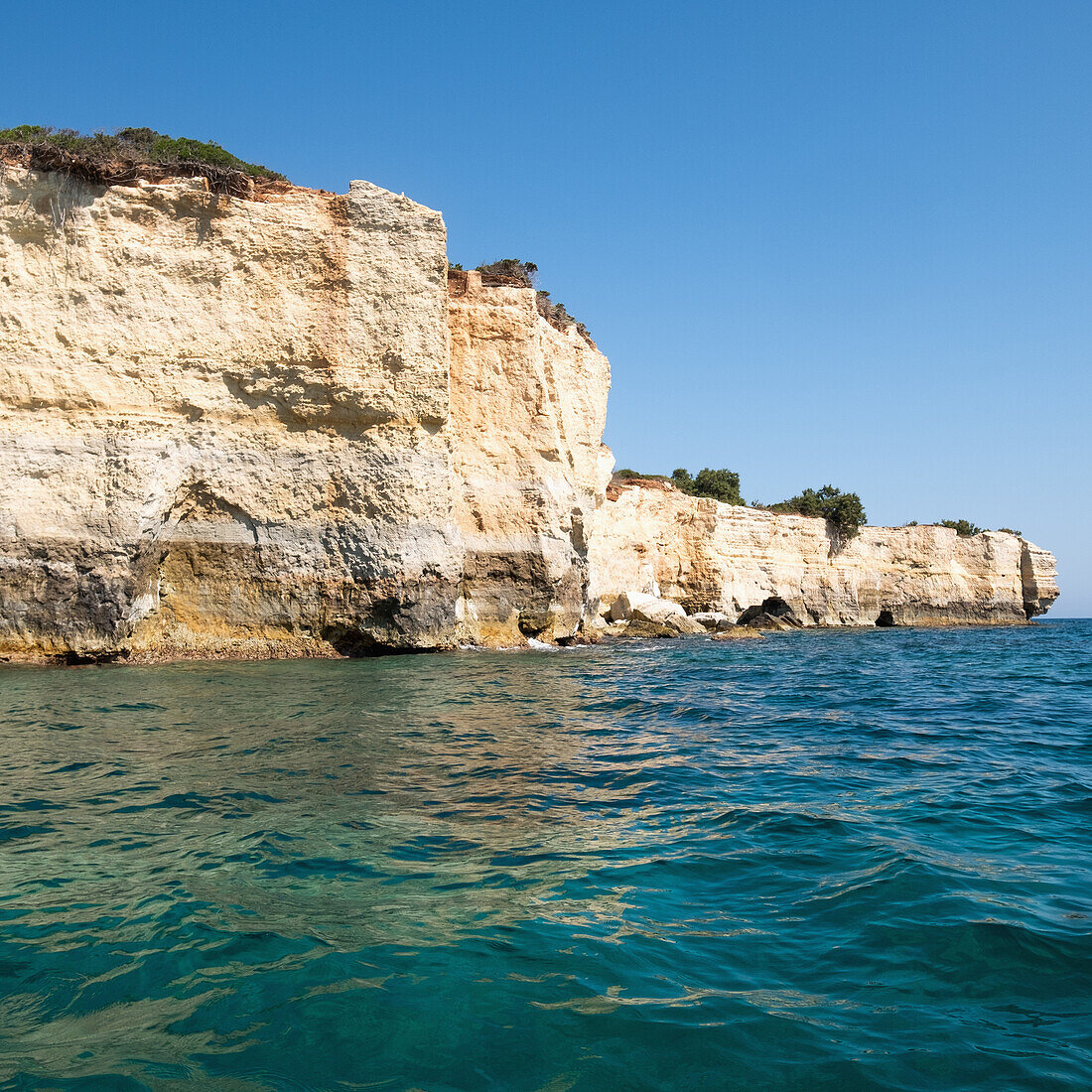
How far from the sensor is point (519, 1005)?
289 centimetres

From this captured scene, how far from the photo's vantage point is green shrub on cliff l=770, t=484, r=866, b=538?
1609 inches

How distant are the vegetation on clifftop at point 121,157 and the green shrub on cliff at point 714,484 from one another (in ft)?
104

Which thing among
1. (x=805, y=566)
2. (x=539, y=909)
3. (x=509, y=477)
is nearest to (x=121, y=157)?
(x=509, y=477)

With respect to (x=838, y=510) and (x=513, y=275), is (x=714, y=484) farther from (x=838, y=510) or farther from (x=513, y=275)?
(x=513, y=275)

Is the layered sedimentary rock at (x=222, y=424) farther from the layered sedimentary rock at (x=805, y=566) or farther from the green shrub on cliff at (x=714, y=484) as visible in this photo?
the green shrub on cliff at (x=714, y=484)

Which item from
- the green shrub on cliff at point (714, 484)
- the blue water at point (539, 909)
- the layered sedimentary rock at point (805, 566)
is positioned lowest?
the blue water at point (539, 909)

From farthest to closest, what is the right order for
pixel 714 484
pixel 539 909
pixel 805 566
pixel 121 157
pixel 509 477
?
pixel 714 484
pixel 805 566
pixel 509 477
pixel 121 157
pixel 539 909

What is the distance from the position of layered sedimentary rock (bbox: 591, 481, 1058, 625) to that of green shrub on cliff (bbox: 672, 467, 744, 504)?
7059 mm

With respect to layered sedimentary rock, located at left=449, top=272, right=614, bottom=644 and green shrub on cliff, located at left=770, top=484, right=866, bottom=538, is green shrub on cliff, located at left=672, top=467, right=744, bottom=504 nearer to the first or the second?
green shrub on cliff, located at left=770, top=484, right=866, bottom=538

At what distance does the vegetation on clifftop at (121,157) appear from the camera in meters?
16.0

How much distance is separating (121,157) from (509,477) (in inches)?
429

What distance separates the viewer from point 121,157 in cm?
1689

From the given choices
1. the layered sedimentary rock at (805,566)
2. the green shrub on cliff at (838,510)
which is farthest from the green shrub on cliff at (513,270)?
the green shrub on cliff at (838,510)

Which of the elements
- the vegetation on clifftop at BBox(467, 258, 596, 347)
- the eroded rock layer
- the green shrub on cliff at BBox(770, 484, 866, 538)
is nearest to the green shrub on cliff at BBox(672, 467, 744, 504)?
the green shrub on cliff at BBox(770, 484, 866, 538)
